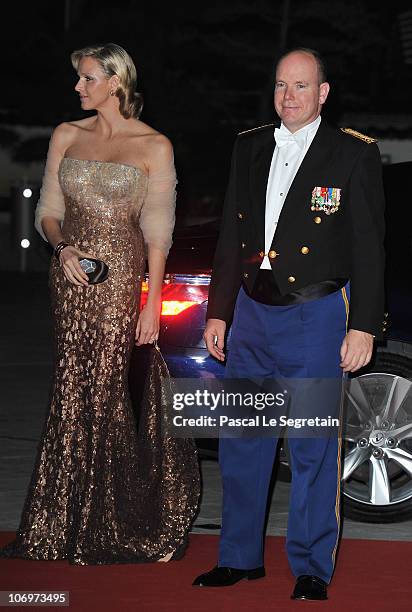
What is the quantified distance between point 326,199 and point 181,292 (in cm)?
137

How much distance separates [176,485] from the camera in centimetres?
628

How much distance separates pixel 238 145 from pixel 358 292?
27.8 inches

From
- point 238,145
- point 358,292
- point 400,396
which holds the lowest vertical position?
point 400,396

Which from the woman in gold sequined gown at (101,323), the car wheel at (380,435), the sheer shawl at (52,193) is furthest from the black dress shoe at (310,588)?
the sheer shawl at (52,193)

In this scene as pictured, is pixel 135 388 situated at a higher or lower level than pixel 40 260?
higher

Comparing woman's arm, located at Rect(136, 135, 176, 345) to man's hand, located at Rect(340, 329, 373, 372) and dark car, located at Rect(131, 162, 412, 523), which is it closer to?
dark car, located at Rect(131, 162, 412, 523)

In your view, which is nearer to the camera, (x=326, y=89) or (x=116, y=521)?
(x=326, y=89)

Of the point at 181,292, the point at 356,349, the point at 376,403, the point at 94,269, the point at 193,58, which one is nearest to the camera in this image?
the point at 356,349

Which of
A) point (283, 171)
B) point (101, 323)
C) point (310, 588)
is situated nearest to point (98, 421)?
point (101, 323)

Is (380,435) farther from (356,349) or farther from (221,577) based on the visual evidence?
(356,349)

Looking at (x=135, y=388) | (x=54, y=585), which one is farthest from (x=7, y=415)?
(x=54, y=585)

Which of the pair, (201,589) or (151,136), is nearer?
(201,589)

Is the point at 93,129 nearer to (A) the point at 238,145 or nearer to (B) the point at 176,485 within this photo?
(A) the point at 238,145

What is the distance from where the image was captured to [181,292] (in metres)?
6.70
